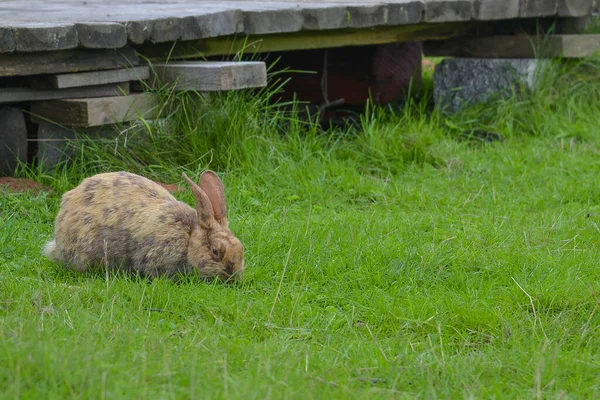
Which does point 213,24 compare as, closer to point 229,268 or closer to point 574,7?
point 229,268

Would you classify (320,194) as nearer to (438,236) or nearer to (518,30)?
(438,236)

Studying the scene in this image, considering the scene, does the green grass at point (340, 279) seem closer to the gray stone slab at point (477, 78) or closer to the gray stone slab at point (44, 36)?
the gray stone slab at point (44, 36)

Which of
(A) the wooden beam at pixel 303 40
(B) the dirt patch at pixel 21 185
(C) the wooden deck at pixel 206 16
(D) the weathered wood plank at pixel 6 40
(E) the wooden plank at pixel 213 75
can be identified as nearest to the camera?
(D) the weathered wood plank at pixel 6 40

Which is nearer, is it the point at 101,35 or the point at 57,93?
the point at 101,35

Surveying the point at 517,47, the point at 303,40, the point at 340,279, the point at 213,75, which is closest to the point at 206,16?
the point at 213,75

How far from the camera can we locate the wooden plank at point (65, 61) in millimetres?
5398

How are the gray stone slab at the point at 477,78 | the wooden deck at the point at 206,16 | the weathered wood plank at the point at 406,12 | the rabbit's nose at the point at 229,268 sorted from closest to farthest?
the rabbit's nose at the point at 229,268
the wooden deck at the point at 206,16
the weathered wood plank at the point at 406,12
the gray stone slab at the point at 477,78

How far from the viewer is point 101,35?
221 inches

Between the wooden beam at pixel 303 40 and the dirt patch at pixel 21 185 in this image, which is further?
the wooden beam at pixel 303 40

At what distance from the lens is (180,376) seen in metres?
2.87

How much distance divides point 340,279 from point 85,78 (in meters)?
2.39

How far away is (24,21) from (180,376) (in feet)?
11.8

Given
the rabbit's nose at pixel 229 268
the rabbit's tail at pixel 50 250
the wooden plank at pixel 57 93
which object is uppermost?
the wooden plank at pixel 57 93

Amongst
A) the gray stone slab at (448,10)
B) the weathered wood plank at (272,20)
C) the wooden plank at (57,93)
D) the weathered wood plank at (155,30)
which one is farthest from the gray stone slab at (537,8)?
the wooden plank at (57,93)
